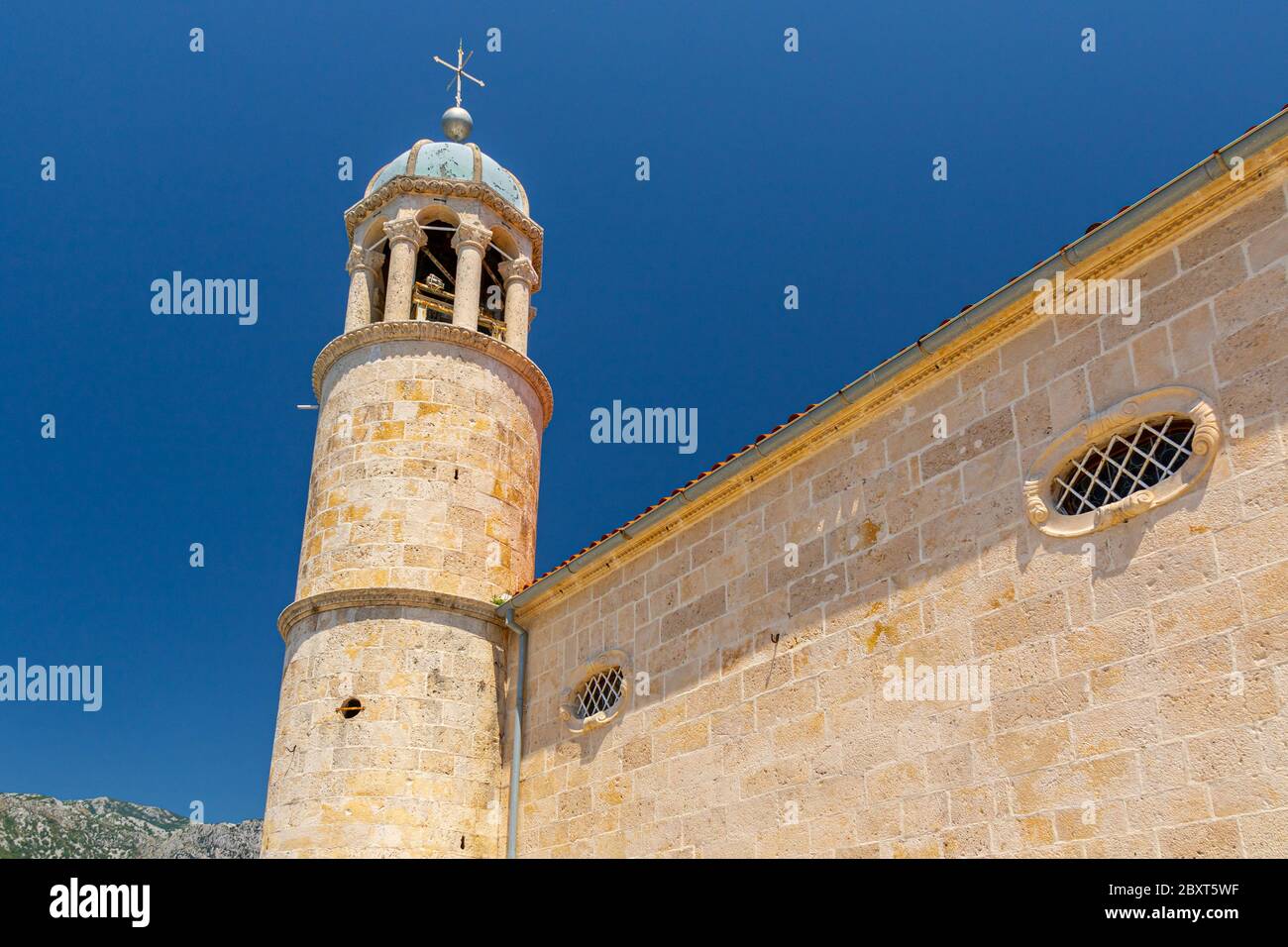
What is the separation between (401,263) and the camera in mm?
14625

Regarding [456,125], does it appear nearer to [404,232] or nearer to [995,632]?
[404,232]

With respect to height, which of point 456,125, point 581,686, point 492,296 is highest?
point 456,125

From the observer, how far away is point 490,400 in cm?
1388

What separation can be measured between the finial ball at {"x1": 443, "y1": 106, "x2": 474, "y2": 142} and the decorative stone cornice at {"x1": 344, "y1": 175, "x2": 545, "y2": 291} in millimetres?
1891

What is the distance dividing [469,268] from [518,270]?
3.36 feet

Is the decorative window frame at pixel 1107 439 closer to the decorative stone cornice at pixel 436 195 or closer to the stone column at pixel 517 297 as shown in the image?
the stone column at pixel 517 297

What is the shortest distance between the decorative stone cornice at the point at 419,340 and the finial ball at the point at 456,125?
4.37m

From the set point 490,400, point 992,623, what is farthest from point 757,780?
point 490,400

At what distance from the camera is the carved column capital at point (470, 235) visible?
48.9 feet

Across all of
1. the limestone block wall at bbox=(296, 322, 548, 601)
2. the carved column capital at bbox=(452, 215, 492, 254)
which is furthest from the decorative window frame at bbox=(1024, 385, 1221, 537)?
the carved column capital at bbox=(452, 215, 492, 254)

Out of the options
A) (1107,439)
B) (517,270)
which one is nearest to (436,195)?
(517,270)
